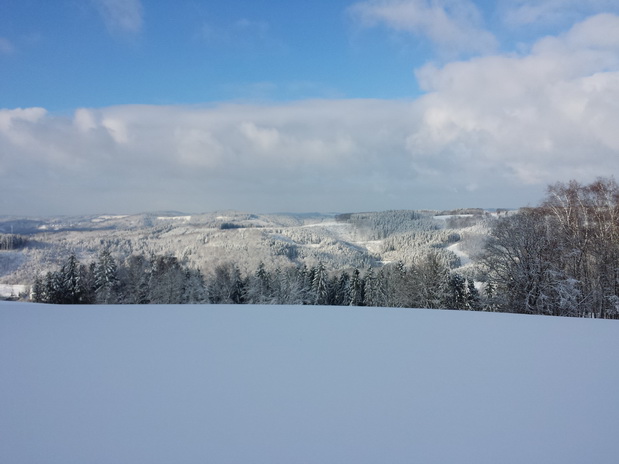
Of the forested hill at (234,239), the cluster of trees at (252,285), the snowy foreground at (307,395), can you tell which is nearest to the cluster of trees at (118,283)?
the cluster of trees at (252,285)

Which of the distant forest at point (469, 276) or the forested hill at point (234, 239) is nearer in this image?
the distant forest at point (469, 276)

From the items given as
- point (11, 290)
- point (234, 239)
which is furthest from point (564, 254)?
point (234, 239)

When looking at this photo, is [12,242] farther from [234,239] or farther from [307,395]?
[307,395]

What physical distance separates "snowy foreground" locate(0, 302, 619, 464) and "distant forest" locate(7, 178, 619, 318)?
19.3 ft

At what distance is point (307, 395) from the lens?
1544 mm

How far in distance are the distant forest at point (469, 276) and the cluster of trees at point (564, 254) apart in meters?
0.02

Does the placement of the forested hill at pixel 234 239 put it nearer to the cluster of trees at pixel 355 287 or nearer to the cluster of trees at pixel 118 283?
the cluster of trees at pixel 118 283

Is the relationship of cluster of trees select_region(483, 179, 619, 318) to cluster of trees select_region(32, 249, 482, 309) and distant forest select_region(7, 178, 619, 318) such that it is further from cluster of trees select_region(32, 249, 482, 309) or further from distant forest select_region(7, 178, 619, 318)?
cluster of trees select_region(32, 249, 482, 309)

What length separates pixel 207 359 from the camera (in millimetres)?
2033

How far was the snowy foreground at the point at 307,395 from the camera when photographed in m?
1.15

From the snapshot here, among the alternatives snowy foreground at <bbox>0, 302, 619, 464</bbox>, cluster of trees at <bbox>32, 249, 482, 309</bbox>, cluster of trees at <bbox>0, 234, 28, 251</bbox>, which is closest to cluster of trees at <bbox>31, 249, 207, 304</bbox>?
cluster of trees at <bbox>32, 249, 482, 309</bbox>

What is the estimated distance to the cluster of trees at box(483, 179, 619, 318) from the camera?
7.49m

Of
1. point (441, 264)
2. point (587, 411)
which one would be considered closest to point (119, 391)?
point (587, 411)

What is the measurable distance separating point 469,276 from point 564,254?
473 cm
